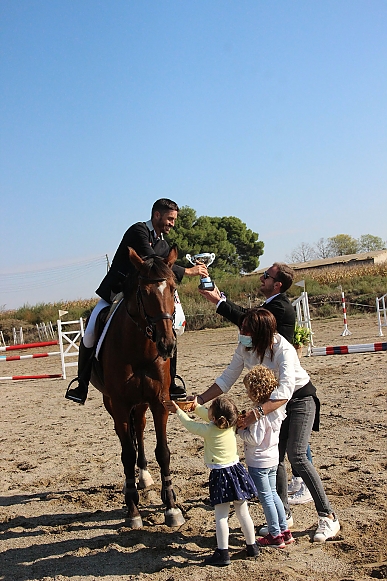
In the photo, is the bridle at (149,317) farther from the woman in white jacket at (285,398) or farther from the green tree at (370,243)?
the green tree at (370,243)

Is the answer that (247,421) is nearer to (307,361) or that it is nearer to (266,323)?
(266,323)

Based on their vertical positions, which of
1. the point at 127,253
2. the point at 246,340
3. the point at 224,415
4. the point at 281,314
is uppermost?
the point at 127,253

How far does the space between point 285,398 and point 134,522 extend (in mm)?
1880

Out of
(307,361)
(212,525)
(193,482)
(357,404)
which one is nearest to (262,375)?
(212,525)

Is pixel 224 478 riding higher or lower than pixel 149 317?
lower

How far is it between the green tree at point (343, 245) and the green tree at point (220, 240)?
3136 cm

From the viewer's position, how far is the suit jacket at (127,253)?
17.9 feet

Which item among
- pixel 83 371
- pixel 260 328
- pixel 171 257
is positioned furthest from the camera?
pixel 83 371

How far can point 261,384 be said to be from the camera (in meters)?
4.11

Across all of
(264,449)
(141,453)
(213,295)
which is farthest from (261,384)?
(141,453)

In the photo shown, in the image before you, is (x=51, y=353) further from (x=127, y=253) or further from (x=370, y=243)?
(x=370, y=243)

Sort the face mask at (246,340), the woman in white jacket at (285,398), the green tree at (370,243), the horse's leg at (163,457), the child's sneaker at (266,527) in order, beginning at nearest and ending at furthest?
the woman in white jacket at (285,398) → the face mask at (246,340) → the child's sneaker at (266,527) → the horse's leg at (163,457) → the green tree at (370,243)

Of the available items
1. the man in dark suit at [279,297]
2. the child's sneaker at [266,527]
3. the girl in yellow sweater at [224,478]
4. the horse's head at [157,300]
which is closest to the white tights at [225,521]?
the girl in yellow sweater at [224,478]

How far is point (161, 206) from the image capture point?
549cm
